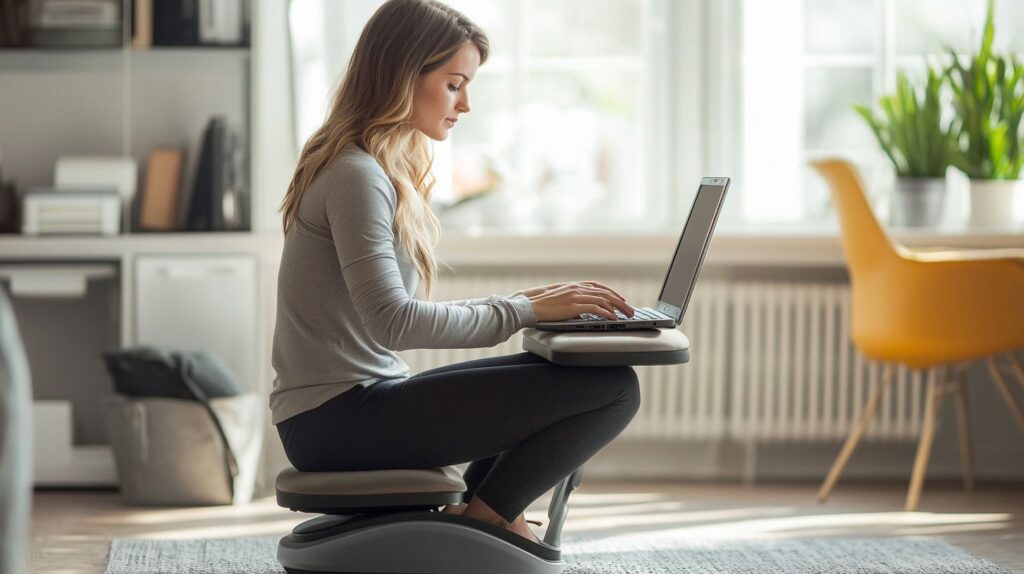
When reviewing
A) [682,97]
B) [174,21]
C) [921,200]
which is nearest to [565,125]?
[682,97]

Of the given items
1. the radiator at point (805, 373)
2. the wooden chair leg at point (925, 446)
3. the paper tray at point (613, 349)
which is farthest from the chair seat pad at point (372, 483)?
the radiator at point (805, 373)

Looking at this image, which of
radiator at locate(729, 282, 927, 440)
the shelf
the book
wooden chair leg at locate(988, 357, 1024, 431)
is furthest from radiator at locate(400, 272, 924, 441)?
the shelf

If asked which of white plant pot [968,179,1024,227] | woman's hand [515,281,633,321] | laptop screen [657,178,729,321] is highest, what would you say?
white plant pot [968,179,1024,227]

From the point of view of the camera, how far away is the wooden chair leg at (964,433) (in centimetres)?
348

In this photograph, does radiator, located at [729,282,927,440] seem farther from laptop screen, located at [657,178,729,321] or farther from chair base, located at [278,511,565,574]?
chair base, located at [278,511,565,574]

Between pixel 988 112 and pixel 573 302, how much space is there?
5.99 ft

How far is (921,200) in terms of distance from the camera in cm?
355

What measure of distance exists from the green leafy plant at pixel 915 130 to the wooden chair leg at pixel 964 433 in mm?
579

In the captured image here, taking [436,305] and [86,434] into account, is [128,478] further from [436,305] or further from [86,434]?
[436,305]

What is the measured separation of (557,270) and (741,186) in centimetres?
62

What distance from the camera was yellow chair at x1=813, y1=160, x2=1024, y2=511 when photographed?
121 inches

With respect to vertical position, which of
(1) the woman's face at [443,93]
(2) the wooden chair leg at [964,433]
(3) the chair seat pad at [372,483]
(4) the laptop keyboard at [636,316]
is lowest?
(2) the wooden chair leg at [964,433]

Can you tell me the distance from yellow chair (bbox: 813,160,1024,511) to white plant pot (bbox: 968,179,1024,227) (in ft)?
1.61

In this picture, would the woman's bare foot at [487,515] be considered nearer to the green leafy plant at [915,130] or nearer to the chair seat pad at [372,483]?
the chair seat pad at [372,483]
